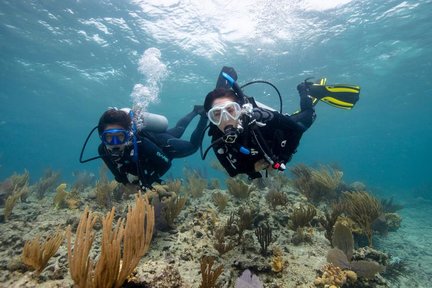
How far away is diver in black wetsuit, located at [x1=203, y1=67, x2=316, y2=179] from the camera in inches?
188

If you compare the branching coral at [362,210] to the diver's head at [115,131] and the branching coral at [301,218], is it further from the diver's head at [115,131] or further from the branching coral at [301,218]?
the diver's head at [115,131]

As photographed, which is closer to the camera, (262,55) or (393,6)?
(393,6)

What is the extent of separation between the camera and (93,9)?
17047 mm

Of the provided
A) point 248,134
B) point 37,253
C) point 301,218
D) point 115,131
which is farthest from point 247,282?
point 115,131

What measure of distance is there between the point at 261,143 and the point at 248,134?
0.98 ft

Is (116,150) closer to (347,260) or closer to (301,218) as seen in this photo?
(301,218)

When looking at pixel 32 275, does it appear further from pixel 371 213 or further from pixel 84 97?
pixel 84 97

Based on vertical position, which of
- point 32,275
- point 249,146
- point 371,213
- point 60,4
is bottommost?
point 32,275

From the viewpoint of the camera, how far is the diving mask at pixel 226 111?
191 inches

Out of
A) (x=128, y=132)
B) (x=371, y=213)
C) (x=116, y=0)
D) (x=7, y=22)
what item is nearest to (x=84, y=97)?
A: (x=7, y=22)

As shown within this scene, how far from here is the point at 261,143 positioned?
4.79m

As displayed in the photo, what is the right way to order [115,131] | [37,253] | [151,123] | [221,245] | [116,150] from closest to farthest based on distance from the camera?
[37,253] → [221,245] → [115,131] → [116,150] → [151,123]

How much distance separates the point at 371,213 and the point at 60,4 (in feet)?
65.0

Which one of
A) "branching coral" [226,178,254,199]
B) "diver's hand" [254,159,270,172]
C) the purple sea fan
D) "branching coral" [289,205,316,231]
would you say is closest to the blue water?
"branching coral" [226,178,254,199]
